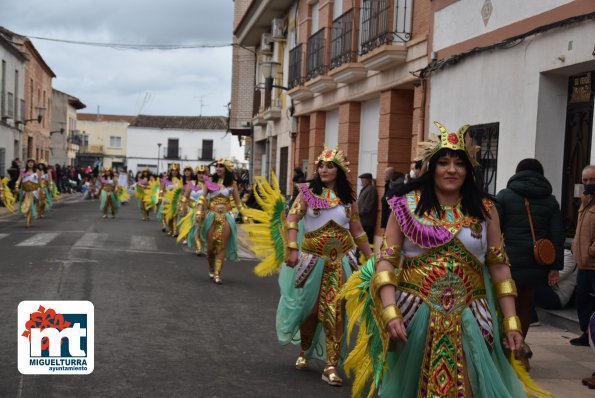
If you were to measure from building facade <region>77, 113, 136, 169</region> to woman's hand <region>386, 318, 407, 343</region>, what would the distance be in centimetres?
9266

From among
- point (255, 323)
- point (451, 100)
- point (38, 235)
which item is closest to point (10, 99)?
point (38, 235)

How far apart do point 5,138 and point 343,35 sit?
2714 centimetres

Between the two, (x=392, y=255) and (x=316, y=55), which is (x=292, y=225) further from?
(x=316, y=55)

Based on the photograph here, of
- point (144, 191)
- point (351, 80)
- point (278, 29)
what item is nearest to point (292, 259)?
point (351, 80)

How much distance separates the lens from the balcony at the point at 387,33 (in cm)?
1562

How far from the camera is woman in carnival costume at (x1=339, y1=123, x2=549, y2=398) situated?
405 centimetres

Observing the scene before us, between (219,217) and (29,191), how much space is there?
37.3 feet

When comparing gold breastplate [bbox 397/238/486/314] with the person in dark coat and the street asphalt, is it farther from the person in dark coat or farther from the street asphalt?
the person in dark coat

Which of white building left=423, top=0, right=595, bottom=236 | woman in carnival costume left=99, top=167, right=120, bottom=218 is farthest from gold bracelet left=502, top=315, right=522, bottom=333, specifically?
woman in carnival costume left=99, top=167, right=120, bottom=218

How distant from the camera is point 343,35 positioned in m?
19.0

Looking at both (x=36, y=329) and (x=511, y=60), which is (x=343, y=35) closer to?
(x=511, y=60)

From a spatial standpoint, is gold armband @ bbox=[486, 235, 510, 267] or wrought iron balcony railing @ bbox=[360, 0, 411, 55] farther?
wrought iron balcony railing @ bbox=[360, 0, 411, 55]

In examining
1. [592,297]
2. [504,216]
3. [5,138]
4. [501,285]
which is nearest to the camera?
[501,285]

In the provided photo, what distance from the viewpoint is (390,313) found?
13.3 ft
